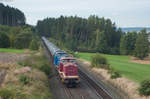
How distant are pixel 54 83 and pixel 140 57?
1587 inches

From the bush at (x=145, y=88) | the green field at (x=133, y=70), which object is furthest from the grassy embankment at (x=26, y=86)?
the green field at (x=133, y=70)

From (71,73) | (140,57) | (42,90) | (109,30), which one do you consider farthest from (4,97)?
(109,30)

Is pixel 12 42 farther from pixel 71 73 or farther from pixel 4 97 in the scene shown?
pixel 4 97

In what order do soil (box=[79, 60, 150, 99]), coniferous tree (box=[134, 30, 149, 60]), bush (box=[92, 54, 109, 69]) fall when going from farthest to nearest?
1. coniferous tree (box=[134, 30, 149, 60])
2. bush (box=[92, 54, 109, 69])
3. soil (box=[79, 60, 150, 99])

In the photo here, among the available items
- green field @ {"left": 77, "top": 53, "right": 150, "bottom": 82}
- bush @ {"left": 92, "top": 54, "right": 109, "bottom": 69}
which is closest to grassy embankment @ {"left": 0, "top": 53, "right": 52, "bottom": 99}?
bush @ {"left": 92, "top": 54, "right": 109, "bottom": 69}

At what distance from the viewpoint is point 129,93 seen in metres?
18.1

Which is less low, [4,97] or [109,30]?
[109,30]

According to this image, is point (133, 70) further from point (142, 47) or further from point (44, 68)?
point (142, 47)

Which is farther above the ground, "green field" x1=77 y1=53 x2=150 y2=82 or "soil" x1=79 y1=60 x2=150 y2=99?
"green field" x1=77 y1=53 x2=150 y2=82

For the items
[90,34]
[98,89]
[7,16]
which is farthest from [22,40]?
[7,16]

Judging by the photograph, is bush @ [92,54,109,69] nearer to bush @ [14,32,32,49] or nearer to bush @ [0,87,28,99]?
bush @ [0,87,28,99]

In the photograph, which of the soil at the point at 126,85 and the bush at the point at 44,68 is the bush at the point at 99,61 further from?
the bush at the point at 44,68

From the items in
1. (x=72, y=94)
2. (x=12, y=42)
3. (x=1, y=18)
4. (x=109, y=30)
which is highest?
(x=1, y=18)

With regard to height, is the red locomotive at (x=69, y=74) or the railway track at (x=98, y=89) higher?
the red locomotive at (x=69, y=74)
